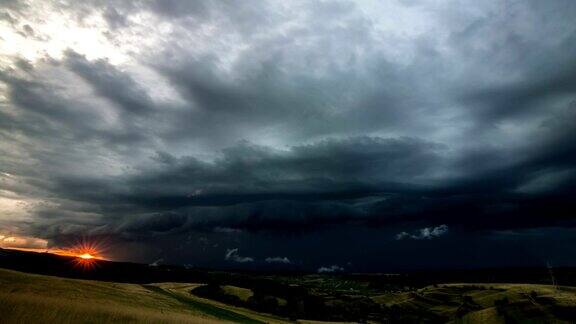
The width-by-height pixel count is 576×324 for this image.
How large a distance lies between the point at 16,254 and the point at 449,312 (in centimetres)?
15128

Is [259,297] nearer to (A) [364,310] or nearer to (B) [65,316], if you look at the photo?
(A) [364,310]

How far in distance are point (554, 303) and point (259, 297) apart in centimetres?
9479

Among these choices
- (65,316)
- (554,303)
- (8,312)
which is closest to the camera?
(8,312)

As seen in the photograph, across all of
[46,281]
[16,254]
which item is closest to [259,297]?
[16,254]

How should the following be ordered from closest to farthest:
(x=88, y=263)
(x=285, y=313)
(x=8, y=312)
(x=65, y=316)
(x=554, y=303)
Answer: (x=8, y=312), (x=65, y=316), (x=285, y=313), (x=554, y=303), (x=88, y=263)

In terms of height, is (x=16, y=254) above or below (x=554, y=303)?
above

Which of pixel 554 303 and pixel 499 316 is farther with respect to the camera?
pixel 554 303

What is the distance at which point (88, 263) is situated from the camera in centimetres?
15375

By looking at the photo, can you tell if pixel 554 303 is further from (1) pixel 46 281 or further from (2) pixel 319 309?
(1) pixel 46 281

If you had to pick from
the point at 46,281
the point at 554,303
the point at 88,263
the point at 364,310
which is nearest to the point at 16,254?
the point at 88,263

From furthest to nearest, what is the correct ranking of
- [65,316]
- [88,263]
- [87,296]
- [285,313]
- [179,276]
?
[179,276]
[88,263]
[285,313]
[87,296]
[65,316]

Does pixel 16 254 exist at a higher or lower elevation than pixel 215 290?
higher

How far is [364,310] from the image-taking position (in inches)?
6181

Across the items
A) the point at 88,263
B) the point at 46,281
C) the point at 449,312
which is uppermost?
the point at 88,263
